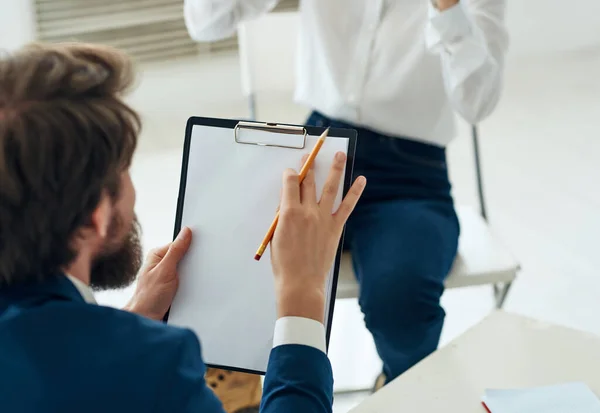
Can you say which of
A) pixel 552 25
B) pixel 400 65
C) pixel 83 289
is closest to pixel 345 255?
pixel 400 65

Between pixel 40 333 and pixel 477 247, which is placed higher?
pixel 40 333

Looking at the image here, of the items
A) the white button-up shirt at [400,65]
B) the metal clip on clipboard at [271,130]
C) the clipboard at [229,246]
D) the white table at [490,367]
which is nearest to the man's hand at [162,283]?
the clipboard at [229,246]

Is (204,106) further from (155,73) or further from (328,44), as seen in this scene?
(328,44)

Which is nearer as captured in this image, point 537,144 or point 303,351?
point 303,351

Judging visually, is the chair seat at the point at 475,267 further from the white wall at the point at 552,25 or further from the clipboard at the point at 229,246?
the white wall at the point at 552,25

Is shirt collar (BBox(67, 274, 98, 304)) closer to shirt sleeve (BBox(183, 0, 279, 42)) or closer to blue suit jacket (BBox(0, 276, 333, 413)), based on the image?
blue suit jacket (BBox(0, 276, 333, 413))

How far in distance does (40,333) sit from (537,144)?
250 centimetres

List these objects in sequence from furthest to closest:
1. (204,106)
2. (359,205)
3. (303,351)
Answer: (204,106), (359,205), (303,351)

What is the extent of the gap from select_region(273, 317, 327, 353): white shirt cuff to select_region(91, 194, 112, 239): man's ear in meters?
0.21

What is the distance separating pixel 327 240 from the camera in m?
0.78

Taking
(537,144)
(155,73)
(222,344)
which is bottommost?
(537,144)

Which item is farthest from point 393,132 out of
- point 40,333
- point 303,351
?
point 40,333

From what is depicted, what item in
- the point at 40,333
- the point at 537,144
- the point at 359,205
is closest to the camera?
the point at 40,333

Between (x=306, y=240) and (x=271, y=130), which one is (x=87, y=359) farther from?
(x=271, y=130)
